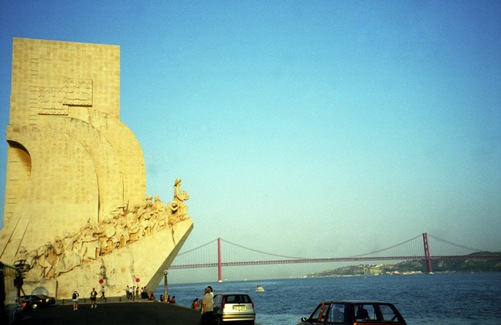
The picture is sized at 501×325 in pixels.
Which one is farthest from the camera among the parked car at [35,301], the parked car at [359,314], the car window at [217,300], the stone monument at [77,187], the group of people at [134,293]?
the stone monument at [77,187]

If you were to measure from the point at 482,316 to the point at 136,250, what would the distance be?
18.2 meters

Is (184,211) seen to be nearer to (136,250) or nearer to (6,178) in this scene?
(136,250)

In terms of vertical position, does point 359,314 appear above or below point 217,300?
above

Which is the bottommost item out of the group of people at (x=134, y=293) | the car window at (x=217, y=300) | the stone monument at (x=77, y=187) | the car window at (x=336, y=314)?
the group of people at (x=134, y=293)

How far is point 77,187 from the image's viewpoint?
1209 inches

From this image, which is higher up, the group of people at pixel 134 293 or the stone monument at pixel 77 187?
the stone monument at pixel 77 187

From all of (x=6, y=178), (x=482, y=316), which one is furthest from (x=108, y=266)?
(x=482, y=316)

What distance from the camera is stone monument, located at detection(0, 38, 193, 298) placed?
26391 mm

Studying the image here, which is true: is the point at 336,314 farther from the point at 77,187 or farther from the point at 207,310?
the point at 77,187

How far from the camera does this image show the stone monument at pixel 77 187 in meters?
26.4

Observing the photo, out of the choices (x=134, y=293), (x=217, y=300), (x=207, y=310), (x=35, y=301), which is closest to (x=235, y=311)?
(x=207, y=310)

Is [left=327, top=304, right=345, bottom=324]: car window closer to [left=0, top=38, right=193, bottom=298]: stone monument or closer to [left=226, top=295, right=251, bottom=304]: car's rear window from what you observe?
[left=226, top=295, right=251, bottom=304]: car's rear window

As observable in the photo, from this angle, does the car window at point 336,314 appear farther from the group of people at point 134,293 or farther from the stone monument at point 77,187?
the stone monument at point 77,187

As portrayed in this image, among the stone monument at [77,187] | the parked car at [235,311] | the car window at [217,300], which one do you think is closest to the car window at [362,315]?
the parked car at [235,311]
